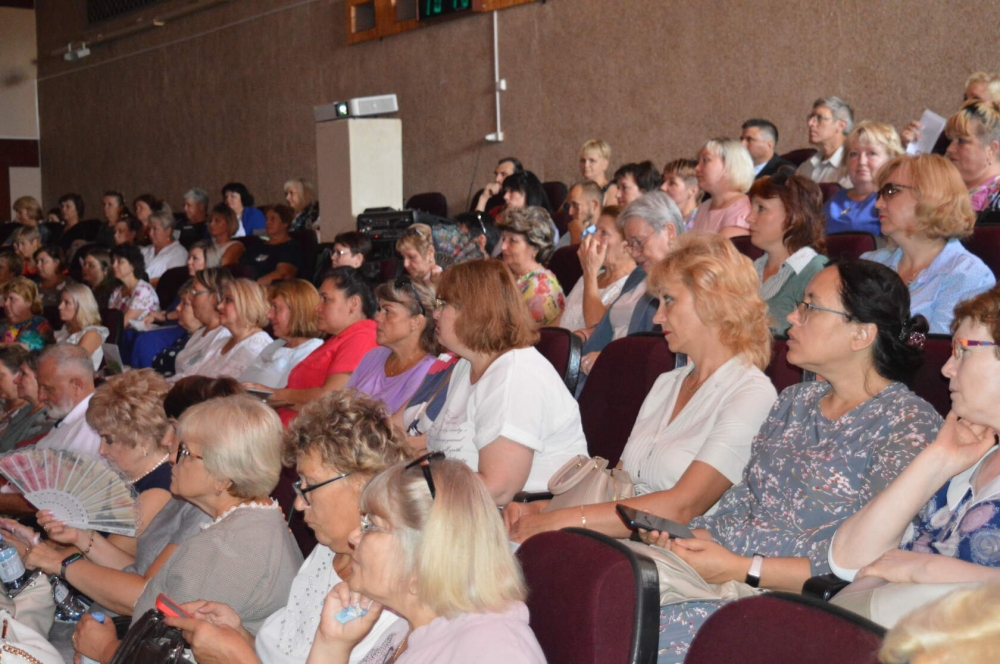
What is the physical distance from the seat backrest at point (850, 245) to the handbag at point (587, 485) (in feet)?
5.02

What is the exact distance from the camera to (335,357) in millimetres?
3920

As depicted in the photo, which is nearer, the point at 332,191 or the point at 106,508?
the point at 106,508

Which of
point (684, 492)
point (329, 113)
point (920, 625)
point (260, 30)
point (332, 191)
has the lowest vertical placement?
point (684, 492)

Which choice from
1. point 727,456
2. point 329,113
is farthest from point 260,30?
point 727,456

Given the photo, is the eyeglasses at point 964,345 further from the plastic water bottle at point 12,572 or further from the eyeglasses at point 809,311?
the plastic water bottle at point 12,572

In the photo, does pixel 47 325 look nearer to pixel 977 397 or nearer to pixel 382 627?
pixel 382 627

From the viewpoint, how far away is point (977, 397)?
1.67 m

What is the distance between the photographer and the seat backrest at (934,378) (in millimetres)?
2119

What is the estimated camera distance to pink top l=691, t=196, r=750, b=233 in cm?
447

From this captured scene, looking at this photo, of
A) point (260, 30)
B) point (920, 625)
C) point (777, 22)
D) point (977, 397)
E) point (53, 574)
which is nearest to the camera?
point (920, 625)

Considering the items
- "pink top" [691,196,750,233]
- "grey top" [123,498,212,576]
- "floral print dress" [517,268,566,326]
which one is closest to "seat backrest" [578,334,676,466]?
"grey top" [123,498,212,576]

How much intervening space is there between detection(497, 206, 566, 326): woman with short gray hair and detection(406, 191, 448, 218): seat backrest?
119 inches

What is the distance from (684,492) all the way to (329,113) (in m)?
5.51

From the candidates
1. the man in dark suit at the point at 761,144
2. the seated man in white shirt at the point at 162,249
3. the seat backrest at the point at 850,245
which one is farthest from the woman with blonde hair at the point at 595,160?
the seated man in white shirt at the point at 162,249
